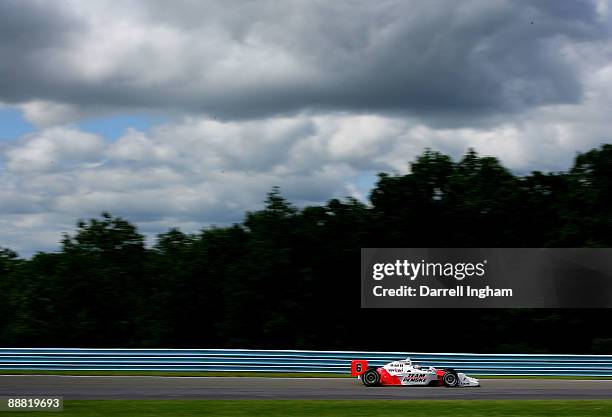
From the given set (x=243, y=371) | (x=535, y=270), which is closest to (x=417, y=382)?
(x=243, y=371)

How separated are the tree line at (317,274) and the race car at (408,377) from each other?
11.8m

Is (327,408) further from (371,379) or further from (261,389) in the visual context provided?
(371,379)

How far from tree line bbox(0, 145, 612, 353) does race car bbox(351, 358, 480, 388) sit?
11.8 meters

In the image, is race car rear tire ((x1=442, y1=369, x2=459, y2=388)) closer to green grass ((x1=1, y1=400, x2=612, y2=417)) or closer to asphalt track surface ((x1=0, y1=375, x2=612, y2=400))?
asphalt track surface ((x1=0, y1=375, x2=612, y2=400))

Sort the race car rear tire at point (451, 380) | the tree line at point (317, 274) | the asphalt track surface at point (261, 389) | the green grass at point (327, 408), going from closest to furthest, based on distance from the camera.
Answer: the green grass at point (327, 408) → the asphalt track surface at point (261, 389) → the race car rear tire at point (451, 380) → the tree line at point (317, 274)

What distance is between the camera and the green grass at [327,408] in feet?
48.1

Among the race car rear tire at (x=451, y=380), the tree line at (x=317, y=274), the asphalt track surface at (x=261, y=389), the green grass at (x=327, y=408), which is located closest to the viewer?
the green grass at (x=327, y=408)

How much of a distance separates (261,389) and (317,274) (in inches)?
599

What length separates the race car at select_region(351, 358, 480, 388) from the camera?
20484 millimetres

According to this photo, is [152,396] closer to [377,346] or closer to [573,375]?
[573,375]

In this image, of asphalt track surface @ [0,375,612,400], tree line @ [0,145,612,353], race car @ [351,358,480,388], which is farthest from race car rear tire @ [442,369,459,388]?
tree line @ [0,145,612,353]

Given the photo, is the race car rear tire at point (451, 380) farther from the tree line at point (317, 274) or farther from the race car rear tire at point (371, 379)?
the tree line at point (317, 274)

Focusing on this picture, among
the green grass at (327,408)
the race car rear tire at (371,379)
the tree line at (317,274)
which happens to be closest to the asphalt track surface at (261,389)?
the race car rear tire at (371,379)

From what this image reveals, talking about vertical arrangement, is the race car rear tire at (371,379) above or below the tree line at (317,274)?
below
